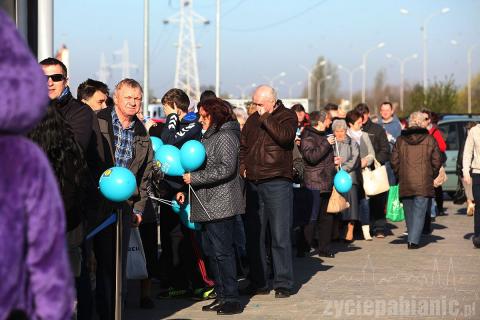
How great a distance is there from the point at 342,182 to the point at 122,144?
244 inches

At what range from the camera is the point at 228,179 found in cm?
942

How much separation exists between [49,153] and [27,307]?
2.28 meters

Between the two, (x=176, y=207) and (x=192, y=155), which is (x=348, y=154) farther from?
(x=192, y=155)

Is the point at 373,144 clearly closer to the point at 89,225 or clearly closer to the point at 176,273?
the point at 176,273

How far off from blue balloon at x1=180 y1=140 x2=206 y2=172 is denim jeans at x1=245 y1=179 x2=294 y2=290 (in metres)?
1.29

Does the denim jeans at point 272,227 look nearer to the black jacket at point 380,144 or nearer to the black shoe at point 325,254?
the black shoe at point 325,254

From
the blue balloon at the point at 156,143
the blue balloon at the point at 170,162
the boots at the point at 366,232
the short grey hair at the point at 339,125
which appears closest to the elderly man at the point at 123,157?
the blue balloon at the point at 170,162

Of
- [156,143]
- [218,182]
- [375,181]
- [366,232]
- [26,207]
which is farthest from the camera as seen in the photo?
[366,232]

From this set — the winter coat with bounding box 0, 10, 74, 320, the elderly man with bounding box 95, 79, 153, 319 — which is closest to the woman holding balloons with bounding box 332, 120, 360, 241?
the elderly man with bounding box 95, 79, 153, 319

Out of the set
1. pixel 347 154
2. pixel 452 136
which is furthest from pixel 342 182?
pixel 452 136

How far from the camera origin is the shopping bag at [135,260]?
8.78 metres

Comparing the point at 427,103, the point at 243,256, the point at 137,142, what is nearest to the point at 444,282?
the point at 243,256

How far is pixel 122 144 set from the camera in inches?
325

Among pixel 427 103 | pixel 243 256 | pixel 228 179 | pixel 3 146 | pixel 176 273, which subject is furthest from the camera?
pixel 427 103
